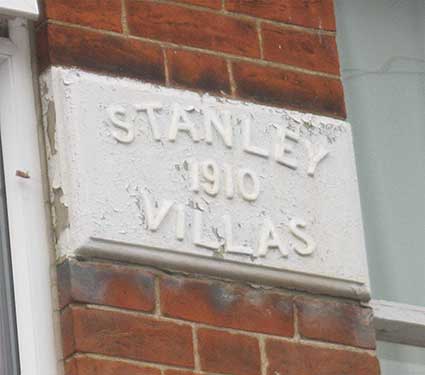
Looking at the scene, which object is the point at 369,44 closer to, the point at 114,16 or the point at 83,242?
the point at 114,16

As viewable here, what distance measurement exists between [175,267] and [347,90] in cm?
99

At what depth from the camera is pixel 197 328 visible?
4.72 meters

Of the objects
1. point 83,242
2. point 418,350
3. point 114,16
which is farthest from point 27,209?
point 418,350

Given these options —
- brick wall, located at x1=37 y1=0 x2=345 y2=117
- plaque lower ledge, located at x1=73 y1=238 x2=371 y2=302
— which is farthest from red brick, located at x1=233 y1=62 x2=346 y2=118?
plaque lower ledge, located at x1=73 y1=238 x2=371 y2=302

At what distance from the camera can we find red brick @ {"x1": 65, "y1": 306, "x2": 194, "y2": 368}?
458cm

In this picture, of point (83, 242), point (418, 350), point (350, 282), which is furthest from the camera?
point (418, 350)

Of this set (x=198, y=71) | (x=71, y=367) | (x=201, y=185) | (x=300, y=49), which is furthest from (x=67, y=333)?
(x=300, y=49)

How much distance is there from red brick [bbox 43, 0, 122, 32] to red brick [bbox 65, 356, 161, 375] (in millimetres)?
784

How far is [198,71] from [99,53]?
0.24m

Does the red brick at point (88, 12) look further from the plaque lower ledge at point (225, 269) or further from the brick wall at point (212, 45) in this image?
the plaque lower ledge at point (225, 269)

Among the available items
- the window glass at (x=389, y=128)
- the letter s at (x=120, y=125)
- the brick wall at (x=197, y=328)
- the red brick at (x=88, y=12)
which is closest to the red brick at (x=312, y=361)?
the brick wall at (x=197, y=328)

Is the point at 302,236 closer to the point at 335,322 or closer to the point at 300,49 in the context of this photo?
the point at 335,322

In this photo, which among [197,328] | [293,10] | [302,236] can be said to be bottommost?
[197,328]

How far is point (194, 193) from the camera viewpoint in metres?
4.84
